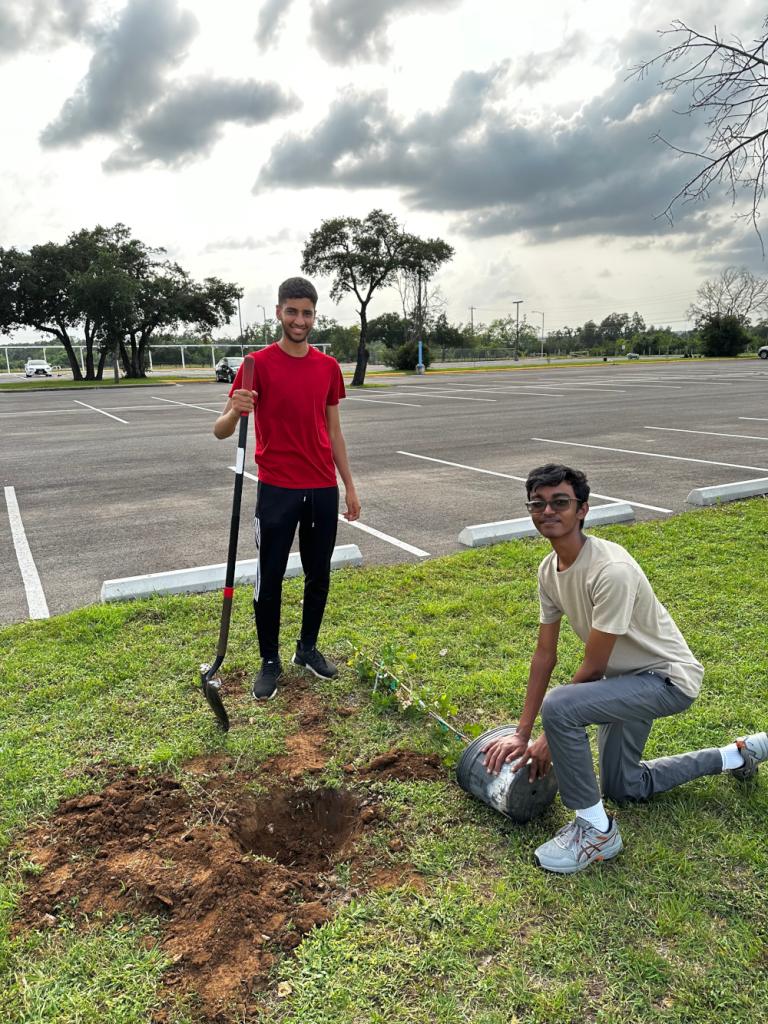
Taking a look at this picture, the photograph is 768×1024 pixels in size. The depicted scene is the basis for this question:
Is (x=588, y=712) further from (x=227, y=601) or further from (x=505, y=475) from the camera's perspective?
(x=505, y=475)

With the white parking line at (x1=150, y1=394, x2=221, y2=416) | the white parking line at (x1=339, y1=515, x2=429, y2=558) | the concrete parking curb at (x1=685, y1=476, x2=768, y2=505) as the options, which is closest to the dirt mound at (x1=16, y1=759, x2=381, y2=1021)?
the white parking line at (x1=339, y1=515, x2=429, y2=558)

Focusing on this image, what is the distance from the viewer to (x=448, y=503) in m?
8.19

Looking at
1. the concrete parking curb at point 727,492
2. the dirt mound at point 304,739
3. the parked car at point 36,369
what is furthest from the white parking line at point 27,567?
the parked car at point 36,369

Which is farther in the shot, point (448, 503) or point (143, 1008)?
point (448, 503)

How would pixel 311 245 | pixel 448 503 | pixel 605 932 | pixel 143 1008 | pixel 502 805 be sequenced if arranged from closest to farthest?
pixel 143 1008
pixel 605 932
pixel 502 805
pixel 448 503
pixel 311 245

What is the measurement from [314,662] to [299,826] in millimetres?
1221

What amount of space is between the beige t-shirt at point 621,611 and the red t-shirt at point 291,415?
1499 millimetres

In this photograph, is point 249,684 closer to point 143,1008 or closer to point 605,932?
point 143,1008

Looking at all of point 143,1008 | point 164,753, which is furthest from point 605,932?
point 164,753

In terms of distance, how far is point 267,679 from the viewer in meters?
3.87

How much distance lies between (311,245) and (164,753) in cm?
3264

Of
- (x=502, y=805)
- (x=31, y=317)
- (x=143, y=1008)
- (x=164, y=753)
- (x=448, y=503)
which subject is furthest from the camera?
(x=31, y=317)

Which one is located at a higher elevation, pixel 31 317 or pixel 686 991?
pixel 31 317

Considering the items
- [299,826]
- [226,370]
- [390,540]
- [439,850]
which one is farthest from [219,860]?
[226,370]
